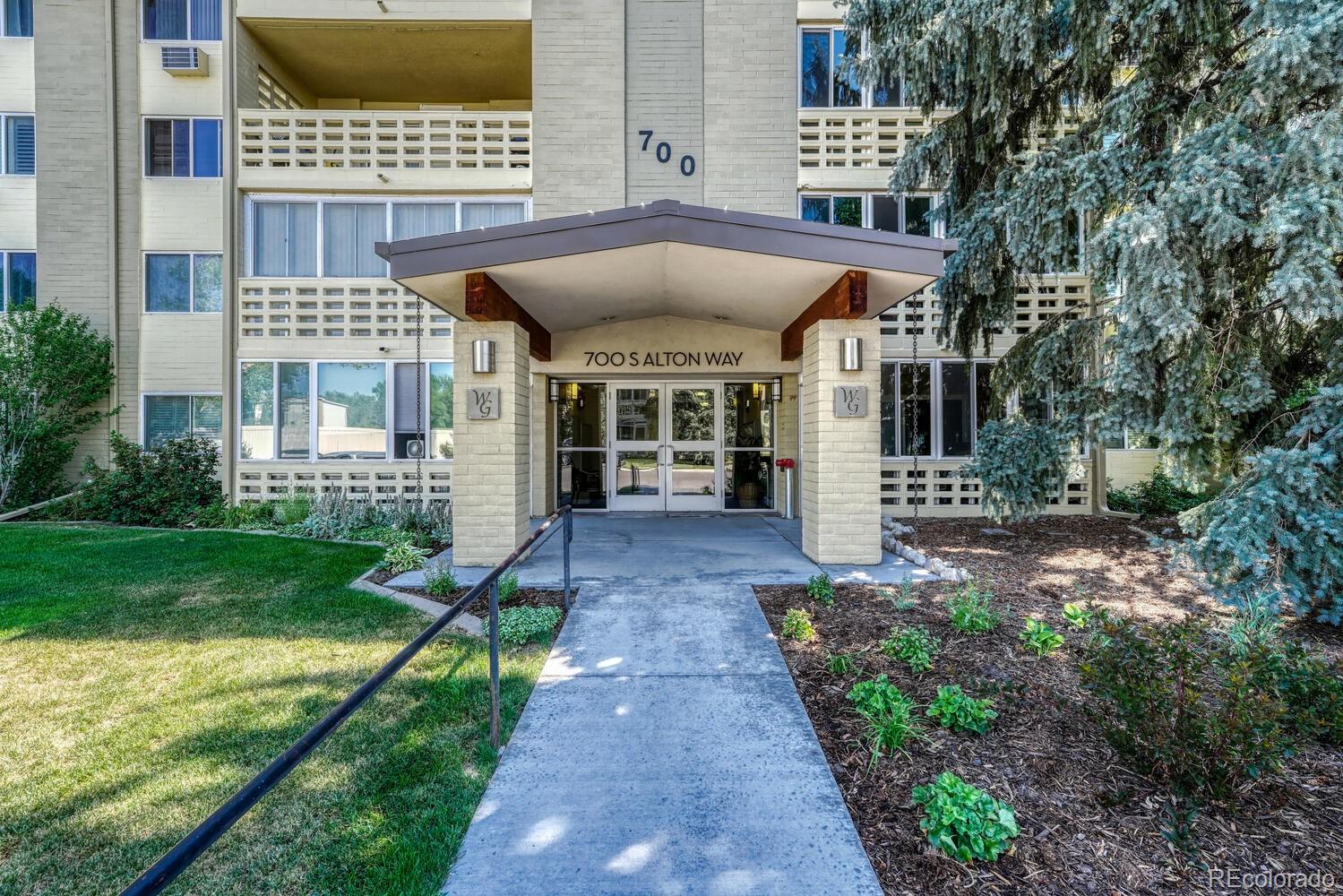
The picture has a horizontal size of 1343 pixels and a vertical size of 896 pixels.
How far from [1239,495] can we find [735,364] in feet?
21.3

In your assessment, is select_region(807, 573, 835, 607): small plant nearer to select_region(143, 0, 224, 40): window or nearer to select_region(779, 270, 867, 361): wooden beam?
select_region(779, 270, 867, 361): wooden beam

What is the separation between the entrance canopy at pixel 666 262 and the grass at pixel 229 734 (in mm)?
3275

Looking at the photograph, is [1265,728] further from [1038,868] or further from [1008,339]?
[1008,339]

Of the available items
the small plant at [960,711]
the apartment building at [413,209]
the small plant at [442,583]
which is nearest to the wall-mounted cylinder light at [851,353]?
the apartment building at [413,209]

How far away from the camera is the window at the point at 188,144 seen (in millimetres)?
10875

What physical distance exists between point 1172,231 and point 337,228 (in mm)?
11927

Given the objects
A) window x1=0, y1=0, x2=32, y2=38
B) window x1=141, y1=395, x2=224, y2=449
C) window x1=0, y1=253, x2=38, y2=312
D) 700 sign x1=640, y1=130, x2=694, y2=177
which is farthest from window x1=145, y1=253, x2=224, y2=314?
700 sign x1=640, y1=130, x2=694, y2=177

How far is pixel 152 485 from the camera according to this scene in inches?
400

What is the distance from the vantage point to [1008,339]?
34.6 ft

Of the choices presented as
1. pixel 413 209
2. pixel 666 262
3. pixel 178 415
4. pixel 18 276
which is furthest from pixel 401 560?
pixel 18 276

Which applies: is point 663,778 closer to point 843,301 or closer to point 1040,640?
point 1040,640

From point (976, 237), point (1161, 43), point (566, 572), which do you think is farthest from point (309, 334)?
point (1161, 43)

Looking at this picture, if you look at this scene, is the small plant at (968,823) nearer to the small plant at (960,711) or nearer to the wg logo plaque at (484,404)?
the small plant at (960,711)

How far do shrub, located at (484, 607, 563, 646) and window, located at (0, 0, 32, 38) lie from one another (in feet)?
47.6
